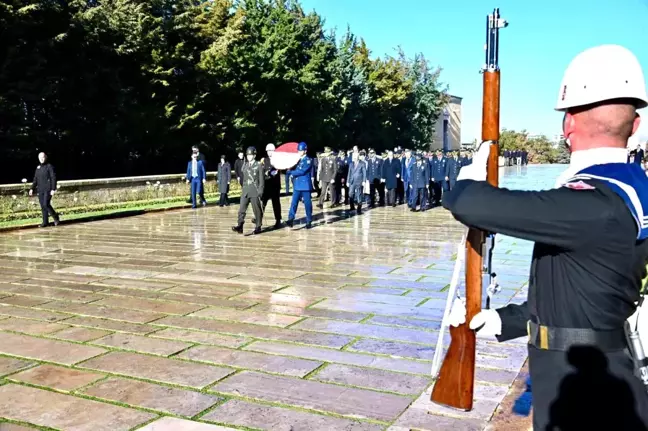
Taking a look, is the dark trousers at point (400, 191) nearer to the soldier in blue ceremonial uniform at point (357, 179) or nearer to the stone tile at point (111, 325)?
the soldier in blue ceremonial uniform at point (357, 179)

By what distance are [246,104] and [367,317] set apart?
2398cm

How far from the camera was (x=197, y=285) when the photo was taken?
24.4ft

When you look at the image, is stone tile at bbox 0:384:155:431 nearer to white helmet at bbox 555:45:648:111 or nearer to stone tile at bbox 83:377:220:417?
stone tile at bbox 83:377:220:417

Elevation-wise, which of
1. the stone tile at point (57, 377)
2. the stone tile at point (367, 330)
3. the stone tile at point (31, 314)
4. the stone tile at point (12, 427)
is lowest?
the stone tile at point (12, 427)

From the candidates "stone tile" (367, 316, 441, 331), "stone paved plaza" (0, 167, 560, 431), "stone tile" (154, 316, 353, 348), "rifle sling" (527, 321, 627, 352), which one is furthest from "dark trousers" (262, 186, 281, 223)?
"rifle sling" (527, 321, 627, 352)

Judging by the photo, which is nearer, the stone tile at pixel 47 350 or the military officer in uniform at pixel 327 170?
the stone tile at pixel 47 350

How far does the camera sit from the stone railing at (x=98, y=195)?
15.5 meters

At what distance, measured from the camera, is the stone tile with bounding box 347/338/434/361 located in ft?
15.9

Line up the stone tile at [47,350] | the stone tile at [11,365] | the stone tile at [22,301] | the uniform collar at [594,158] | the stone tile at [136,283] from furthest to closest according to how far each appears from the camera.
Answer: the stone tile at [136,283]
the stone tile at [22,301]
the stone tile at [47,350]
the stone tile at [11,365]
the uniform collar at [594,158]

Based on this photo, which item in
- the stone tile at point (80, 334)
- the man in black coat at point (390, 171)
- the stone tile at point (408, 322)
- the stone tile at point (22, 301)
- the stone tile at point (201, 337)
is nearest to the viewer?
the stone tile at point (201, 337)

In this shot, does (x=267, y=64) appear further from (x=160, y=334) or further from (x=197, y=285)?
(x=160, y=334)

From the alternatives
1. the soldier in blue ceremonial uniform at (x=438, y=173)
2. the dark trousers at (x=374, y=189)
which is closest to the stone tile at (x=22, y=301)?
the dark trousers at (x=374, y=189)

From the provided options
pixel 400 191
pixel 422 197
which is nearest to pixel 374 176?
pixel 422 197

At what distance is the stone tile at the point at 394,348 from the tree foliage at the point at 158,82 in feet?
53.3
